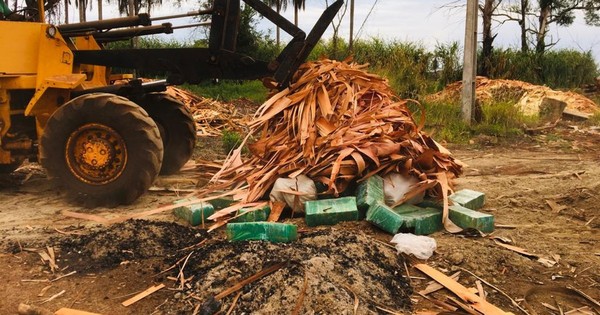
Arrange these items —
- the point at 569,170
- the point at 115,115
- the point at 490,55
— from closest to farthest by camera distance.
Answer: the point at 115,115 → the point at 569,170 → the point at 490,55

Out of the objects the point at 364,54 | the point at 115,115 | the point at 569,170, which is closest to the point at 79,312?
the point at 115,115

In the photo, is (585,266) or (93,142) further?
(93,142)

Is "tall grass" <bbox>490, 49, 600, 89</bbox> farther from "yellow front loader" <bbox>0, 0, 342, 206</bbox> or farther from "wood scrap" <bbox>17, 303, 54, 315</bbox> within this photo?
"wood scrap" <bbox>17, 303, 54, 315</bbox>

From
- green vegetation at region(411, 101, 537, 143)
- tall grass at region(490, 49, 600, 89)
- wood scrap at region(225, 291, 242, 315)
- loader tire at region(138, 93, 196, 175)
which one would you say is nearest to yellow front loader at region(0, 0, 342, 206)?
loader tire at region(138, 93, 196, 175)

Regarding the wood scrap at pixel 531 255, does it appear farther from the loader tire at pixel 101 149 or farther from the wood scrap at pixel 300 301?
the loader tire at pixel 101 149

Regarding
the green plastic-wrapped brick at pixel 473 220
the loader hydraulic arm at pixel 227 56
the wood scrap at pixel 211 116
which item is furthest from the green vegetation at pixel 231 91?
the green plastic-wrapped brick at pixel 473 220

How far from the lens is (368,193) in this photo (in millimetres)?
5492

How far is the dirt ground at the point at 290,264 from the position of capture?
3857mm

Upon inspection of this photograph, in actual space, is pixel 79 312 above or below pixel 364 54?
below

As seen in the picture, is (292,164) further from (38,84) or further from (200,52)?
(38,84)

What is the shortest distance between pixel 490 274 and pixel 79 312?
2.82 metres

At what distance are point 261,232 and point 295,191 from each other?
3.00ft

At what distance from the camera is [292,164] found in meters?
6.03

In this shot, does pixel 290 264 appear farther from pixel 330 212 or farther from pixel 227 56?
pixel 227 56
